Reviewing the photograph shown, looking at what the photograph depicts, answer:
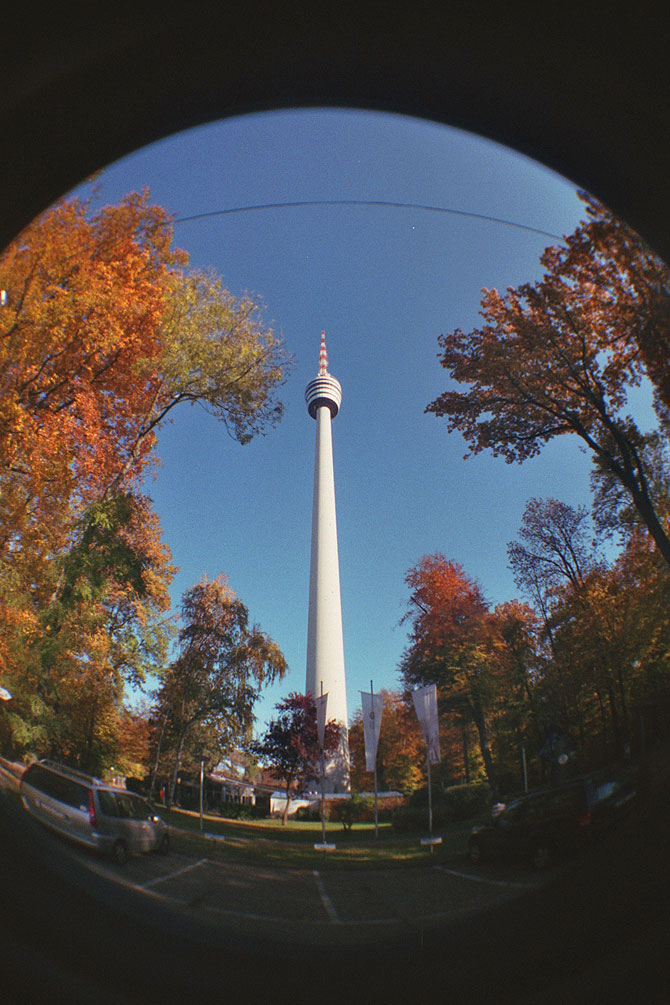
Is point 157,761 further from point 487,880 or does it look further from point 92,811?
point 487,880

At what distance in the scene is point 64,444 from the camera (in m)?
1.83

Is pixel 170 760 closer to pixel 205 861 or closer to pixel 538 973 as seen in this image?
pixel 205 861

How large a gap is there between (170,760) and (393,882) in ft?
2.46

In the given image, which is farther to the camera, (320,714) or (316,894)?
(320,714)

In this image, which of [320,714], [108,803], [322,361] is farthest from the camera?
[322,361]

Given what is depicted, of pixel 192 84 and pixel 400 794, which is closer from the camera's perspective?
pixel 400 794

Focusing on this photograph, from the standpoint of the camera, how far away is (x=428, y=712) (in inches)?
64.2

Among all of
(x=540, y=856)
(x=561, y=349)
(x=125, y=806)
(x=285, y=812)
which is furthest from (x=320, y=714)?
(x=561, y=349)

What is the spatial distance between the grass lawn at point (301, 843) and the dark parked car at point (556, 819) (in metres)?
0.08

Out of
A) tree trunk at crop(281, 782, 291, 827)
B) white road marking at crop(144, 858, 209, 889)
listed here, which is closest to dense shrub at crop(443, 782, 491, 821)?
tree trunk at crop(281, 782, 291, 827)

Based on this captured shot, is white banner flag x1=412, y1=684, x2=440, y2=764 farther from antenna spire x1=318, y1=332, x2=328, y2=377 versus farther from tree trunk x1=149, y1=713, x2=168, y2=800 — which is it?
antenna spire x1=318, y1=332, x2=328, y2=377

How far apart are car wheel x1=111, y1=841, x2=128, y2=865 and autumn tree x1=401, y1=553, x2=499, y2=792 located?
0.93 metres

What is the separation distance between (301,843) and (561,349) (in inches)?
71.1

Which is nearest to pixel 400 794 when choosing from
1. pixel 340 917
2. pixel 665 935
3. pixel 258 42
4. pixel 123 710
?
pixel 340 917
